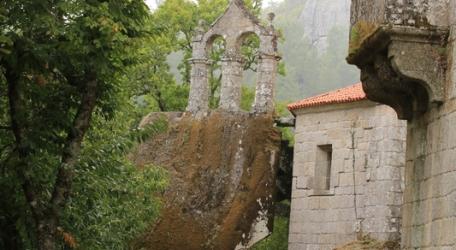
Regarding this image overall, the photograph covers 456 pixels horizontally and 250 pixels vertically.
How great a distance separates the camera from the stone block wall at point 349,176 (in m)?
19.4

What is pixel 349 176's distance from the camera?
20.4 m

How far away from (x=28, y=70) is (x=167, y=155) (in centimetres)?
1289

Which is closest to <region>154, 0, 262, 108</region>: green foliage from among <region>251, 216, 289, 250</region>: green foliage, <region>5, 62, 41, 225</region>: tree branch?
<region>251, 216, 289, 250</region>: green foliage

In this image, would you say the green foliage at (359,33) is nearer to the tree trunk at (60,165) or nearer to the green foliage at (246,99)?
the tree trunk at (60,165)

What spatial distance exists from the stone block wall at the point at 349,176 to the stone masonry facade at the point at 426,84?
34.9ft

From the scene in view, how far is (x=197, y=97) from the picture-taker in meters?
23.4

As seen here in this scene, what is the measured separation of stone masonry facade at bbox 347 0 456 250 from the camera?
7988 millimetres

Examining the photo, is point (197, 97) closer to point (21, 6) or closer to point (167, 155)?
point (167, 155)

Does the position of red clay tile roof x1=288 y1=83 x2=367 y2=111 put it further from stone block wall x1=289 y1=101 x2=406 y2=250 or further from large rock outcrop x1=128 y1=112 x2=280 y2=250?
large rock outcrop x1=128 y1=112 x2=280 y2=250

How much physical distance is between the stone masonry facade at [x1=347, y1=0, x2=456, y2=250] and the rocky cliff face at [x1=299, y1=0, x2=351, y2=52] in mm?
77757

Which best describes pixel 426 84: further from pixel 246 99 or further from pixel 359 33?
pixel 246 99

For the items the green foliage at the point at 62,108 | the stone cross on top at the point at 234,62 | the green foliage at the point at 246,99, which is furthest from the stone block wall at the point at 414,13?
the green foliage at the point at 246,99

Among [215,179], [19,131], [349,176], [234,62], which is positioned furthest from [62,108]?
[234,62]

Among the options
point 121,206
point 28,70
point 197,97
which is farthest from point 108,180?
point 197,97
